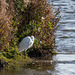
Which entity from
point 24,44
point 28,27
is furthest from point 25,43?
point 28,27

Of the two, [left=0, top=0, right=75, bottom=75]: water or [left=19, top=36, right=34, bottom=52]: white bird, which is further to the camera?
[left=19, top=36, right=34, bottom=52]: white bird

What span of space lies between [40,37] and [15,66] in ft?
4.83

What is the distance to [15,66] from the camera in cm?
658

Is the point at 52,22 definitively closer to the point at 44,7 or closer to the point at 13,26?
the point at 44,7

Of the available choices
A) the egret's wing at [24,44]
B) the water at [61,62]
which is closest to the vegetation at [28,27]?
the egret's wing at [24,44]

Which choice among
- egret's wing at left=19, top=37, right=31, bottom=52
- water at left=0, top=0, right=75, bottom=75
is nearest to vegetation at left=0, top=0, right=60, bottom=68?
egret's wing at left=19, top=37, right=31, bottom=52

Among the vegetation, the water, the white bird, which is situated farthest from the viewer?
the white bird

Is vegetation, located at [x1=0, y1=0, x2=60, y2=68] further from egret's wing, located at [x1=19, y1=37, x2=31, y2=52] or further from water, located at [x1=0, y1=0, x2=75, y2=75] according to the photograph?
water, located at [x1=0, y1=0, x2=75, y2=75]

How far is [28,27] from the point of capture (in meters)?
7.47

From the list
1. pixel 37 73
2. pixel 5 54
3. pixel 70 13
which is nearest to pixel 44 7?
pixel 5 54

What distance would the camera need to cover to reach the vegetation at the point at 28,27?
6680 millimetres

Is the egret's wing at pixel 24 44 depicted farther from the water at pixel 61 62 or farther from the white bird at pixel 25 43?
the water at pixel 61 62

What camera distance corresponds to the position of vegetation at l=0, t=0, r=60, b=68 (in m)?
6.68

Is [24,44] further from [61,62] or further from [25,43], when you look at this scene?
[61,62]
